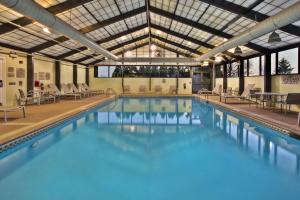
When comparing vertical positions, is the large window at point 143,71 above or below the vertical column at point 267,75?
above

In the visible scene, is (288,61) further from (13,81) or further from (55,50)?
(13,81)

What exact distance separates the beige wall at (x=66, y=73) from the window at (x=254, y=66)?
36.3 ft

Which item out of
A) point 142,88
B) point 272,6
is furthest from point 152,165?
point 142,88

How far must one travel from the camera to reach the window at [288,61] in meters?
10.7

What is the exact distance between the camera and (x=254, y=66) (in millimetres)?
14922

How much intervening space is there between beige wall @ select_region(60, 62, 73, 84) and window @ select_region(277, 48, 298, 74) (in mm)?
12287

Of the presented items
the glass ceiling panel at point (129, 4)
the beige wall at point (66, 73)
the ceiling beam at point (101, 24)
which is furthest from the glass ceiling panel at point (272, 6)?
the beige wall at point (66, 73)

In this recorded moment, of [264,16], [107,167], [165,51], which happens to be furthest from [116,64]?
[107,167]

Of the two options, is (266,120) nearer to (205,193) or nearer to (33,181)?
(205,193)

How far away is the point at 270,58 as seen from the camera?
41.1 feet

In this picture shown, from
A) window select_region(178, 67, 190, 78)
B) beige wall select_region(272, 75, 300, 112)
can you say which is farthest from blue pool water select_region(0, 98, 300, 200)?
window select_region(178, 67, 190, 78)

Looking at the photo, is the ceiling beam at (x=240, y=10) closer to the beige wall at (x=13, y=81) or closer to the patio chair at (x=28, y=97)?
the patio chair at (x=28, y=97)

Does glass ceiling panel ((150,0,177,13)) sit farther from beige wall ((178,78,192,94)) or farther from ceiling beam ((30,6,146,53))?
beige wall ((178,78,192,94))

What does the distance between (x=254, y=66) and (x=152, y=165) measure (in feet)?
39.3
